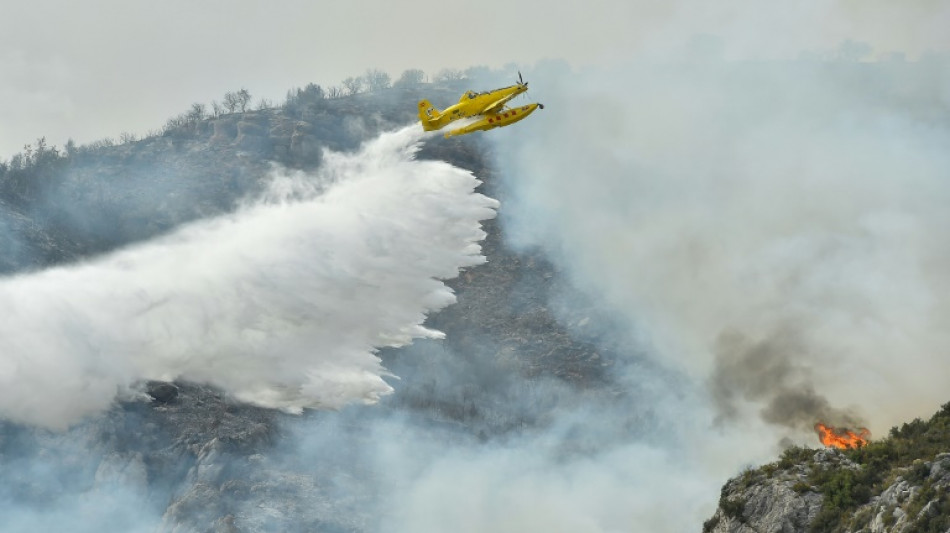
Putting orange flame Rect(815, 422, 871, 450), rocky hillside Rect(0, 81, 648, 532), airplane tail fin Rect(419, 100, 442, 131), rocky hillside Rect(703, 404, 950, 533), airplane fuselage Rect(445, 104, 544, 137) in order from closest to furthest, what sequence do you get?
rocky hillside Rect(703, 404, 950, 533) → airplane fuselage Rect(445, 104, 544, 137) → airplane tail fin Rect(419, 100, 442, 131) → orange flame Rect(815, 422, 871, 450) → rocky hillside Rect(0, 81, 648, 532)

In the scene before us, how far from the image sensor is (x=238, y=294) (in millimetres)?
94750

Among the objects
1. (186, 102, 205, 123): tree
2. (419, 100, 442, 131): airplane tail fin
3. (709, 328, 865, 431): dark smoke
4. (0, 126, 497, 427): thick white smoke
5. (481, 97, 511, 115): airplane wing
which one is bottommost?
(709, 328, 865, 431): dark smoke

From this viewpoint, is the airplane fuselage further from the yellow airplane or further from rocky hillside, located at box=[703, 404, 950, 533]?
rocky hillside, located at box=[703, 404, 950, 533]

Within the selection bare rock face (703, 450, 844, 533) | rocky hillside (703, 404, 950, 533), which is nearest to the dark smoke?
rocky hillside (703, 404, 950, 533)

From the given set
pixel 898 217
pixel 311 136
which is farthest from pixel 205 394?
pixel 898 217

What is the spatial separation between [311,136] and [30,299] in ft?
118

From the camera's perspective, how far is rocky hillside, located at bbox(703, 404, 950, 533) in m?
40.1

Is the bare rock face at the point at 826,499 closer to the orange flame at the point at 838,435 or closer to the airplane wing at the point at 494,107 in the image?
the orange flame at the point at 838,435

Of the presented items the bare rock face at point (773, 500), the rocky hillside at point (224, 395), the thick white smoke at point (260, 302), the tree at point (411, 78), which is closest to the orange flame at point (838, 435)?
the rocky hillside at point (224, 395)

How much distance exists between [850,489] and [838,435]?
39.2 metres

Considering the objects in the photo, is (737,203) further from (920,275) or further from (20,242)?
(20,242)

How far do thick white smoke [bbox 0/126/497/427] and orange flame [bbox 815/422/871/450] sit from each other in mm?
32217

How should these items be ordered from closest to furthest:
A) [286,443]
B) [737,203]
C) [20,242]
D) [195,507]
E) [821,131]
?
1. [195,507]
2. [286,443]
3. [20,242]
4. [737,203]
5. [821,131]

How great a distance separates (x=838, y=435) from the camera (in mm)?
81875
